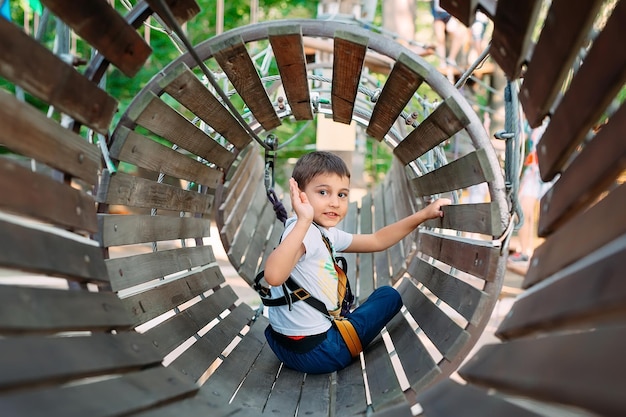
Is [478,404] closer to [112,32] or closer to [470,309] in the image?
[470,309]

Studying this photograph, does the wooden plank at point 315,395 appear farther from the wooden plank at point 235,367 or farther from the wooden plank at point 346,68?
the wooden plank at point 346,68

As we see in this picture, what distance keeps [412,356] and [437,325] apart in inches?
6.1

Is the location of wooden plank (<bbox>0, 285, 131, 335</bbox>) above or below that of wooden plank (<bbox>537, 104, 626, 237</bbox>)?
below

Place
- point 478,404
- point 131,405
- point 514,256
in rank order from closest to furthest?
point 478,404, point 131,405, point 514,256

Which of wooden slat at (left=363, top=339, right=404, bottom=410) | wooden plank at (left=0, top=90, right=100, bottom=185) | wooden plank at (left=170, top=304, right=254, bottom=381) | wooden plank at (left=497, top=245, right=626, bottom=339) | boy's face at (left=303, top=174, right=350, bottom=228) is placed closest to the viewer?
A: wooden plank at (left=497, top=245, right=626, bottom=339)

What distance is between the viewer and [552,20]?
1925 millimetres

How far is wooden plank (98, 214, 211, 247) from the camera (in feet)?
9.05

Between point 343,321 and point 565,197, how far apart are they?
1.72m

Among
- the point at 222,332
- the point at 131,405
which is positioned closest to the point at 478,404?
the point at 131,405

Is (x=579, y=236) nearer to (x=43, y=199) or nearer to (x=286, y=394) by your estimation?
(x=43, y=199)

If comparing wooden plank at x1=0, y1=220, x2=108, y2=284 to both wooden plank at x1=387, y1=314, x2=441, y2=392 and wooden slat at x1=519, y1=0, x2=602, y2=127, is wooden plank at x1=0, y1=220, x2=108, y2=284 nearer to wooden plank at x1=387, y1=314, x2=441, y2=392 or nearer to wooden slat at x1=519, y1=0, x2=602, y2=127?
wooden plank at x1=387, y1=314, x2=441, y2=392

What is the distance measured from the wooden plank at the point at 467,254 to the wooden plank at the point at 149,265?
1192mm

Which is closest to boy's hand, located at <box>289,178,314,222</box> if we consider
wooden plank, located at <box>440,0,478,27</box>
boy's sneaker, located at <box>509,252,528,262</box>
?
wooden plank, located at <box>440,0,478,27</box>

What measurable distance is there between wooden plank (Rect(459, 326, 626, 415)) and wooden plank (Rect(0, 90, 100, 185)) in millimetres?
1282
